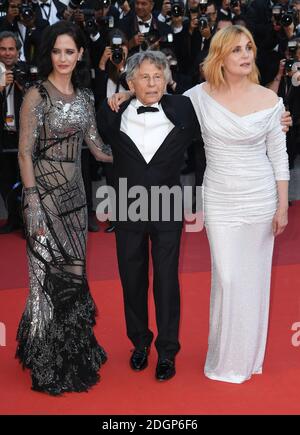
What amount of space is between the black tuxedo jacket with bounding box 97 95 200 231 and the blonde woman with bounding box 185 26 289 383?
7 cm

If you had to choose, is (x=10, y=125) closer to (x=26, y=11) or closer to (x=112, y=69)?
(x=112, y=69)

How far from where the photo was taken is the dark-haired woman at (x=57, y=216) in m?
3.39

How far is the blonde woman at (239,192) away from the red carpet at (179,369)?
0.47 ft

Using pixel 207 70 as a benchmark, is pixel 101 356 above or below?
below

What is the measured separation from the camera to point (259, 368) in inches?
143

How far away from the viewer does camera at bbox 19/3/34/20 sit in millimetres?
6551

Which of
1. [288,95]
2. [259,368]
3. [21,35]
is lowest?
[259,368]

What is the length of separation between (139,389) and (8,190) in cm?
316

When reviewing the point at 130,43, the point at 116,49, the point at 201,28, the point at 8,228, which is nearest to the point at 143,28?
the point at 130,43

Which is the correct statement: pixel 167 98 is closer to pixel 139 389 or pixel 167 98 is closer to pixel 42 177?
pixel 42 177

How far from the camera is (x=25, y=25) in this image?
6684 millimetres

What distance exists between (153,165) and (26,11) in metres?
3.55
